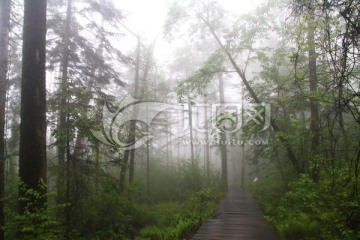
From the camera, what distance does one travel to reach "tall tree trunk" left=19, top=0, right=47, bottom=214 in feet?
18.6

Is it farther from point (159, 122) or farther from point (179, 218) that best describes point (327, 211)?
point (159, 122)

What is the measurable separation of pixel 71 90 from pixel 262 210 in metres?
8.04

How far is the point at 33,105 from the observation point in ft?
19.2

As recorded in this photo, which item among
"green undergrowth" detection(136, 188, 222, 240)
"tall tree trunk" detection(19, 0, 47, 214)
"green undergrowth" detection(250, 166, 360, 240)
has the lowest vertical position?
"green undergrowth" detection(136, 188, 222, 240)

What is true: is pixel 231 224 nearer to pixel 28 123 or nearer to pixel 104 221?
pixel 104 221

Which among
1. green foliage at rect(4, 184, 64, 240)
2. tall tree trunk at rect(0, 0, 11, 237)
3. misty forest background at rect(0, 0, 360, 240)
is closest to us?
green foliage at rect(4, 184, 64, 240)

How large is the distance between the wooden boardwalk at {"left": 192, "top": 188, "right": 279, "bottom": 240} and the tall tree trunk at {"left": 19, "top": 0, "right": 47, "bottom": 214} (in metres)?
3.93

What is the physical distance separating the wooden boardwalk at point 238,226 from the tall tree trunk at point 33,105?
3930mm

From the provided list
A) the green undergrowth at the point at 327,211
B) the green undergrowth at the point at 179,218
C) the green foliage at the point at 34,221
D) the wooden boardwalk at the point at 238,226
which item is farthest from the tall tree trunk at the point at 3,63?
the green undergrowth at the point at 327,211

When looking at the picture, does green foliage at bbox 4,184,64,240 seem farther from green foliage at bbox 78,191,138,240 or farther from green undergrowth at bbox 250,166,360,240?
green undergrowth at bbox 250,166,360,240

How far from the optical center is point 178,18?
44.5ft

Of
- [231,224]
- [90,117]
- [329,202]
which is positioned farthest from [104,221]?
[329,202]

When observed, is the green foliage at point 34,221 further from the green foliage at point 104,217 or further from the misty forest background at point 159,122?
the green foliage at point 104,217

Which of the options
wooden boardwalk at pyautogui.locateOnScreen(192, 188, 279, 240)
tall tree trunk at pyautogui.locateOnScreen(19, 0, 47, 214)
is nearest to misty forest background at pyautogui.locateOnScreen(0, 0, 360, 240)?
tall tree trunk at pyautogui.locateOnScreen(19, 0, 47, 214)
